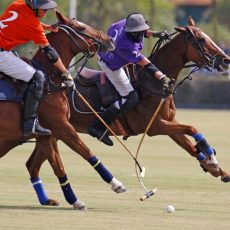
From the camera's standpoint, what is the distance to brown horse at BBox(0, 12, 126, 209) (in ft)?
43.7

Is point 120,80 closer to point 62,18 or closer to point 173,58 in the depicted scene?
point 173,58

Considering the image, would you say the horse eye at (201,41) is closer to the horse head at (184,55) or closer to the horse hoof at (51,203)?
the horse head at (184,55)

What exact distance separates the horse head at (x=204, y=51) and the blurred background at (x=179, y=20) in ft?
4.49

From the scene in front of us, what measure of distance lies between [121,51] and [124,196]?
1.92 m

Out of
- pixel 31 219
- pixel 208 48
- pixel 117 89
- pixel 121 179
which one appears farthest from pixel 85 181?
pixel 31 219

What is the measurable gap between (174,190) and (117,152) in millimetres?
6662

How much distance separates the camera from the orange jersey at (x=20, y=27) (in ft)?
43.0

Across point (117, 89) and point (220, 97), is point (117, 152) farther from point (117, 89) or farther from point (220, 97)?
point (220, 97)

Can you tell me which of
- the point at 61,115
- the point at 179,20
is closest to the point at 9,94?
the point at 61,115

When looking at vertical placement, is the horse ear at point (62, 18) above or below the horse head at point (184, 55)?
above

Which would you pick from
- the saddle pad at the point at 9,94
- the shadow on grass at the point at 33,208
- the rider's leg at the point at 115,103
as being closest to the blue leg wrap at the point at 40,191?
the shadow on grass at the point at 33,208

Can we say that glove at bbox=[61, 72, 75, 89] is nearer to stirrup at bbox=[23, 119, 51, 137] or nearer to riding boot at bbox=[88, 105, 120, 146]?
stirrup at bbox=[23, 119, 51, 137]

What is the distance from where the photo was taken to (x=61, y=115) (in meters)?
13.4

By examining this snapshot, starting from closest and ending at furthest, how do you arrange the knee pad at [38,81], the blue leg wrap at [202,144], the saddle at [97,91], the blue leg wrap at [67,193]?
the knee pad at [38,81], the blue leg wrap at [67,193], the blue leg wrap at [202,144], the saddle at [97,91]
